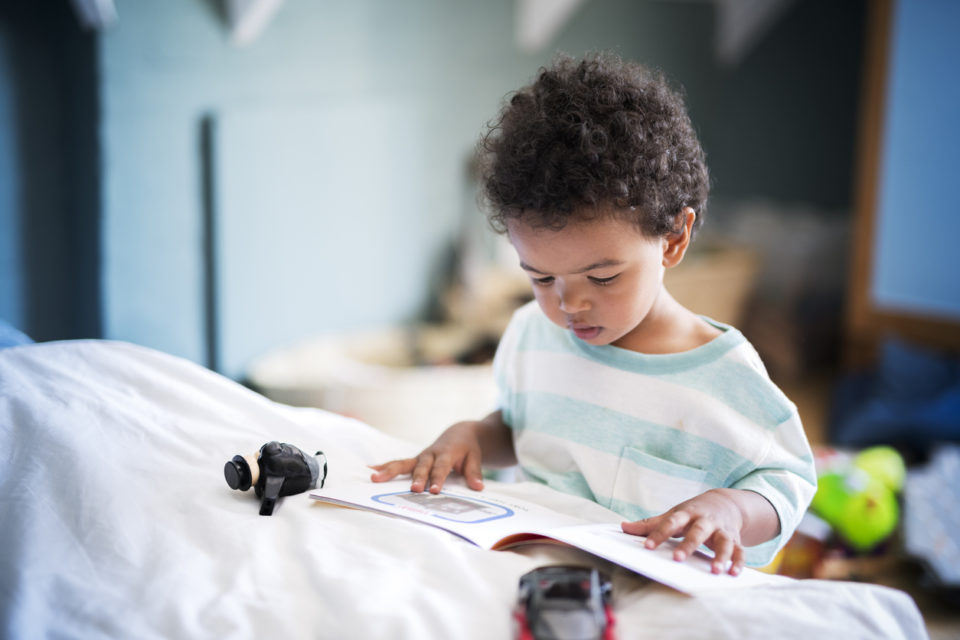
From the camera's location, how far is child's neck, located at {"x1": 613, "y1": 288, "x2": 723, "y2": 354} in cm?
88

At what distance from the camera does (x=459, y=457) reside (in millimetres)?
860

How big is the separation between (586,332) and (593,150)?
18cm

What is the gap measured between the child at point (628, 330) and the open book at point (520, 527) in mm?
43

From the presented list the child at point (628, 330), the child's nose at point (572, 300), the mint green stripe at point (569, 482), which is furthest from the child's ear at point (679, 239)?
the mint green stripe at point (569, 482)

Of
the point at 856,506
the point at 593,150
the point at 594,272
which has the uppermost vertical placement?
the point at 593,150

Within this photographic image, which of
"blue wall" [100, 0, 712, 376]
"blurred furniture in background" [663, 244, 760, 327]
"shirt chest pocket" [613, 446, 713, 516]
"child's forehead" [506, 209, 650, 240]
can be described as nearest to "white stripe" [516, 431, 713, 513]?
"shirt chest pocket" [613, 446, 713, 516]

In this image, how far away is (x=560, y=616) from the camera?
50cm

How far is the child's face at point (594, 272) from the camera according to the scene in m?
0.78

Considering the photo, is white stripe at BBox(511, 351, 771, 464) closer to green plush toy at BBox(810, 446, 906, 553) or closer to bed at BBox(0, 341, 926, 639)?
bed at BBox(0, 341, 926, 639)

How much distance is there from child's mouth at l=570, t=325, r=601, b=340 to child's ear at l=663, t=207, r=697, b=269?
99mm

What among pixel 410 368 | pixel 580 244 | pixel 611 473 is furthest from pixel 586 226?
pixel 410 368

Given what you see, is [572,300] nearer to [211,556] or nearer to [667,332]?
[667,332]

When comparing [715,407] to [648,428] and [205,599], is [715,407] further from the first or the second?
[205,599]

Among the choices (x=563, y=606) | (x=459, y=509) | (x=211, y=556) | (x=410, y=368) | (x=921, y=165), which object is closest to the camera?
(x=563, y=606)
